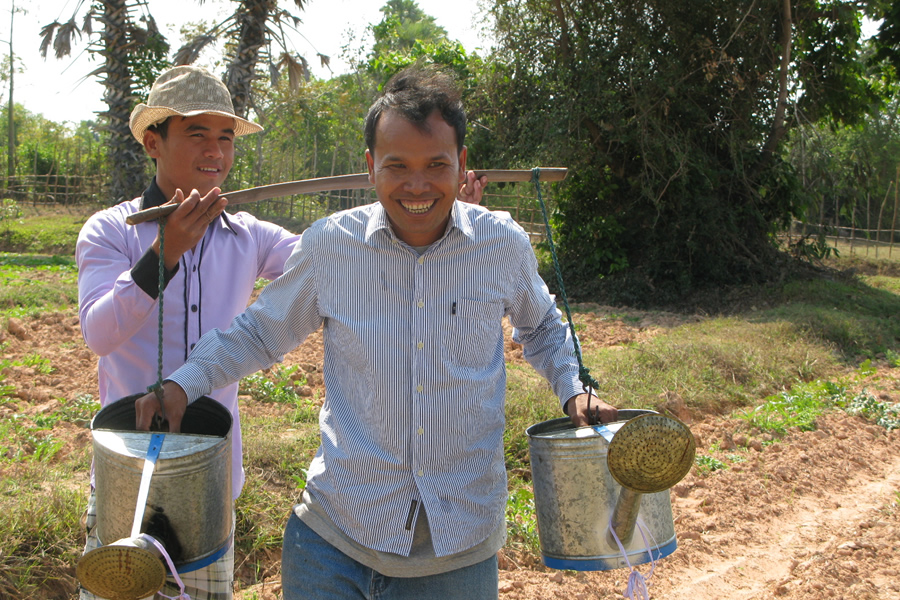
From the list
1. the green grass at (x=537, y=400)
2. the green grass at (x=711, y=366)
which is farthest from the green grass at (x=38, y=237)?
the green grass at (x=711, y=366)

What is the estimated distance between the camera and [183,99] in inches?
78.7

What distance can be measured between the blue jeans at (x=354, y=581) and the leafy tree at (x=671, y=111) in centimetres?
895

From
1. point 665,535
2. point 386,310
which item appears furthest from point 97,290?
point 665,535

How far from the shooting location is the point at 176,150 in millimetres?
2027

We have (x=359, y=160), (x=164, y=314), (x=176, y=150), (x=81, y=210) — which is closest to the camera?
(x=164, y=314)

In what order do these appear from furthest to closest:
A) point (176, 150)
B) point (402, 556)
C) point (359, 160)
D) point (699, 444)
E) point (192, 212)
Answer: point (359, 160), point (699, 444), point (176, 150), point (192, 212), point (402, 556)

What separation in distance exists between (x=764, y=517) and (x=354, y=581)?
9.91 feet

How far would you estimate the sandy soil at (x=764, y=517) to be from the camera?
10.7 feet

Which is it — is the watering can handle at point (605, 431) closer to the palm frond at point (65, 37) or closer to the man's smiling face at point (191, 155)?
the man's smiling face at point (191, 155)

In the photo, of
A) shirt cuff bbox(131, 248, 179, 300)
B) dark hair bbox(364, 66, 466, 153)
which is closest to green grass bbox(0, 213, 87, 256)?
shirt cuff bbox(131, 248, 179, 300)

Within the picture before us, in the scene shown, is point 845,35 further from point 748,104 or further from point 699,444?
point 699,444

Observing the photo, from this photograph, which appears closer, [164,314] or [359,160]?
[164,314]

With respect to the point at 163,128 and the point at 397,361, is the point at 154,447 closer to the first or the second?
the point at 397,361

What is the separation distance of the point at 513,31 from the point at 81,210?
15454 mm
